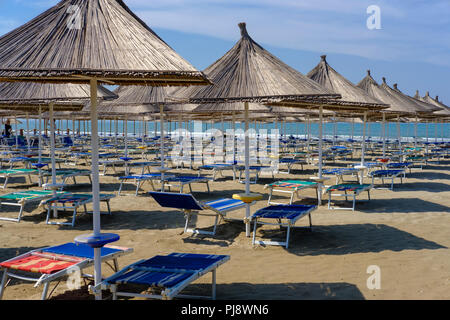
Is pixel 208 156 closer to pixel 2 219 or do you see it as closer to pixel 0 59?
pixel 2 219

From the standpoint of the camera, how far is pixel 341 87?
838 centimetres

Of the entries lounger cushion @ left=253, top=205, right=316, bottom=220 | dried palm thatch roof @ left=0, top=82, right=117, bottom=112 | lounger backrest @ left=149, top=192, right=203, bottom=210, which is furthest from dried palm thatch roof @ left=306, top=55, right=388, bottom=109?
dried palm thatch roof @ left=0, top=82, right=117, bottom=112

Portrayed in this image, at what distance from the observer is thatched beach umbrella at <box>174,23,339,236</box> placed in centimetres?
537

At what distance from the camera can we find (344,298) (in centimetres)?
356

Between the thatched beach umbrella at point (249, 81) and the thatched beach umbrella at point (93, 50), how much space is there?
178 cm

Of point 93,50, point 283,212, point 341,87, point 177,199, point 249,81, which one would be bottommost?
point 283,212

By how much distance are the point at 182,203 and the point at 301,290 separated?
2.21 meters

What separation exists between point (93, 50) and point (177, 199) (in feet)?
8.47

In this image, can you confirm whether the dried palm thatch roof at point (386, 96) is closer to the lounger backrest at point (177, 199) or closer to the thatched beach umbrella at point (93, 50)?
the lounger backrest at point (177, 199)

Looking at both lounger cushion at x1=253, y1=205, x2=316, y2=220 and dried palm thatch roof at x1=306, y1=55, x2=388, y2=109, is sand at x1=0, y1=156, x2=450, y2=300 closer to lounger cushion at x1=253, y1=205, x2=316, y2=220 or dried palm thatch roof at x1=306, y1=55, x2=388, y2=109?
lounger cushion at x1=253, y1=205, x2=316, y2=220
